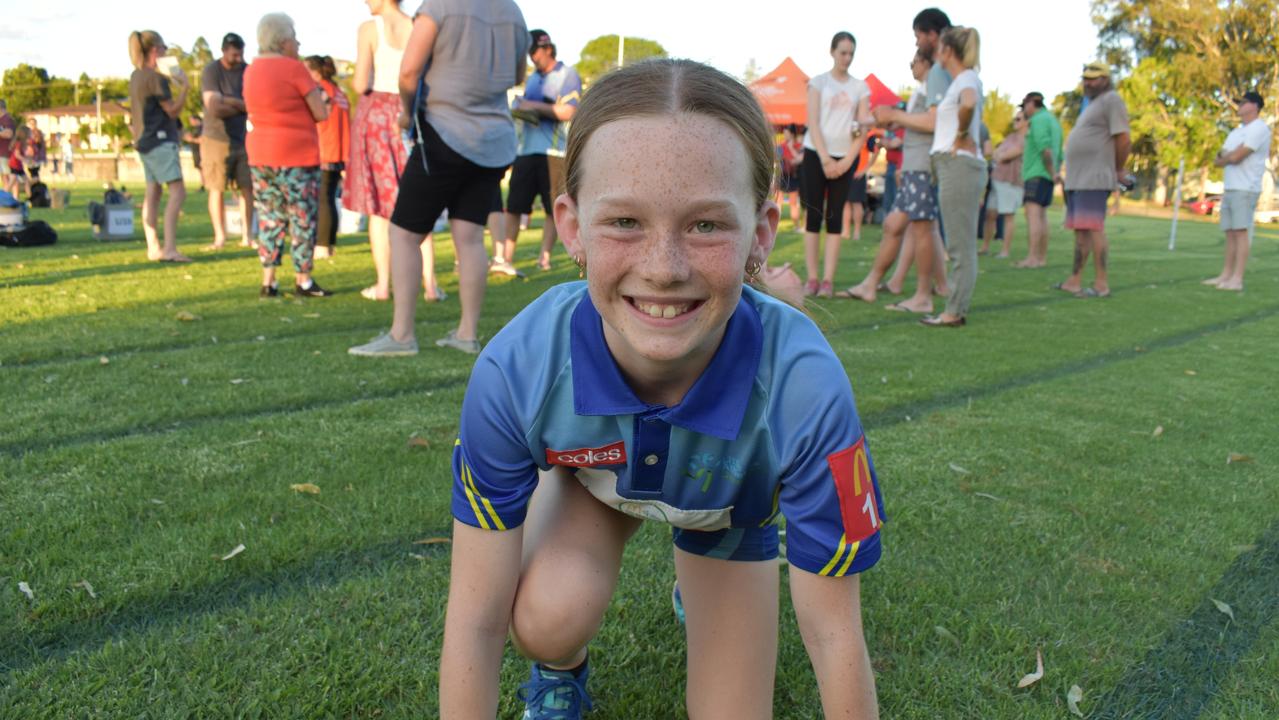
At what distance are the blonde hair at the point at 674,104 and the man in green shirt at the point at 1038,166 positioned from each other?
37.1ft

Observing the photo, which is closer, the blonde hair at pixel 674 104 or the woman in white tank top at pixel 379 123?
the blonde hair at pixel 674 104

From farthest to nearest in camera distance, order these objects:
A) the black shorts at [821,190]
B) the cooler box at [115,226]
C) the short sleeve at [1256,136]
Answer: the cooler box at [115,226] < the short sleeve at [1256,136] < the black shorts at [821,190]

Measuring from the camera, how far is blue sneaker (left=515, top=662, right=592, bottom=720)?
6.20ft

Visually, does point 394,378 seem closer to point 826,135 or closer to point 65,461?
point 65,461

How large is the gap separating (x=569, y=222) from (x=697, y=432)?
0.47 meters

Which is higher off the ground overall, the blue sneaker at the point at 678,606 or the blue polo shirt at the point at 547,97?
the blue polo shirt at the point at 547,97

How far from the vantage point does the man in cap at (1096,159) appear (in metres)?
9.08

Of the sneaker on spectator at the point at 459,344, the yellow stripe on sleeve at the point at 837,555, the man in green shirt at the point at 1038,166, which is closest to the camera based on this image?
the yellow stripe on sleeve at the point at 837,555

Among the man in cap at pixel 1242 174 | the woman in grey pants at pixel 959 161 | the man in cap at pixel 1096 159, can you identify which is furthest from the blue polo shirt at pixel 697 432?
the man in cap at pixel 1242 174

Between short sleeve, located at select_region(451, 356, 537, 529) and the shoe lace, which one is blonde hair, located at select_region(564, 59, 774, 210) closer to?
short sleeve, located at select_region(451, 356, 537, 529)

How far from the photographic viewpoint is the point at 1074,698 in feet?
6.76

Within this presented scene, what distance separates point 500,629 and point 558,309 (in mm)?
615

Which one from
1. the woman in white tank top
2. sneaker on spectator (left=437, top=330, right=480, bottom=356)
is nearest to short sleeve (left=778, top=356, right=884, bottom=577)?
sneaker on spectator (left=437, top=330, right=480, bottom=356)

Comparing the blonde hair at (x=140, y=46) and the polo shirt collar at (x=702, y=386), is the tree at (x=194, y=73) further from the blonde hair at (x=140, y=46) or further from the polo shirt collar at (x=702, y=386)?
the polo shirt collar at (x=702, y=386)
